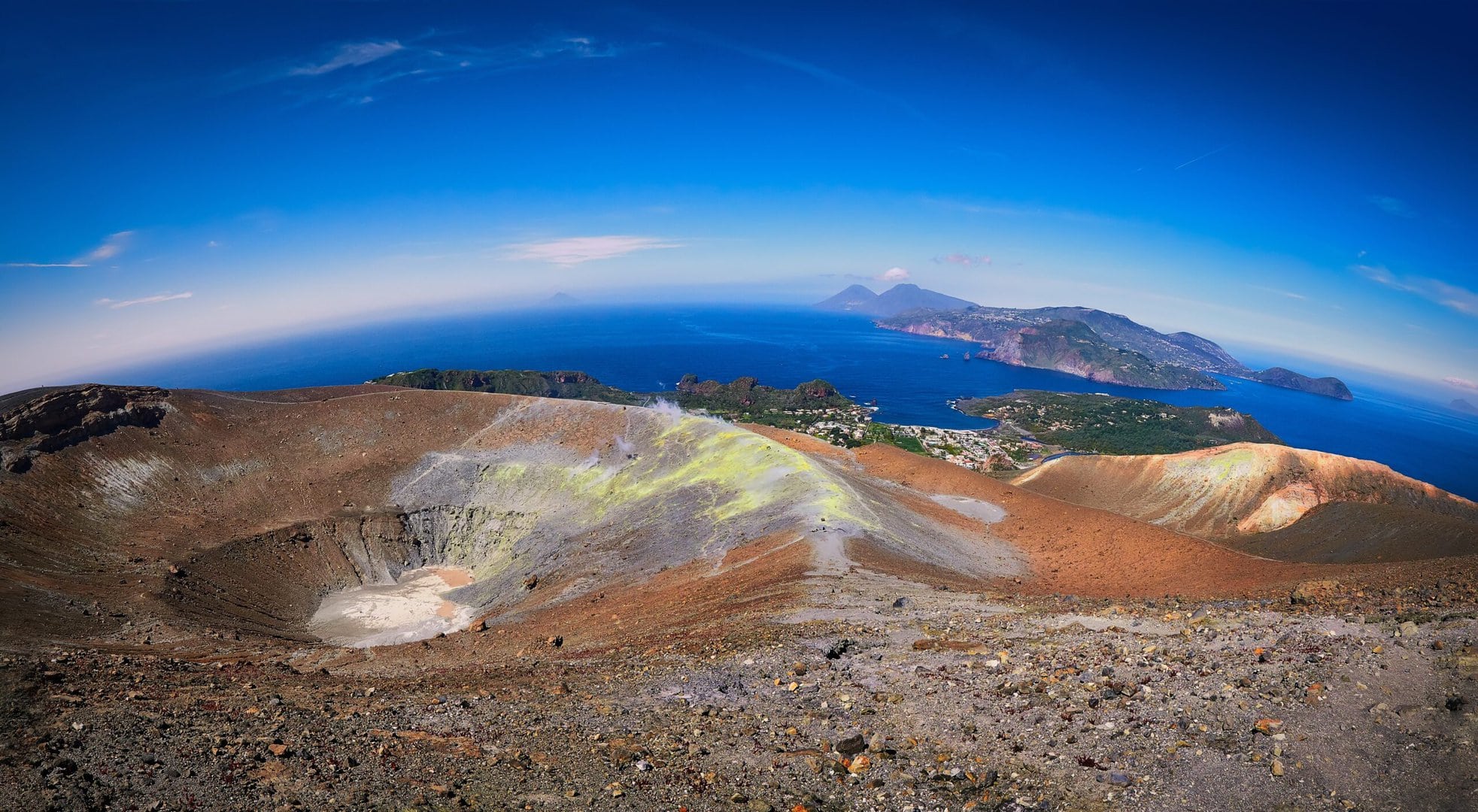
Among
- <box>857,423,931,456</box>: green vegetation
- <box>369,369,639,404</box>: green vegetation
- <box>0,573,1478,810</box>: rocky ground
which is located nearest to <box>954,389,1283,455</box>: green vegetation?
<box>857,423,931,456</box>: green vegetation

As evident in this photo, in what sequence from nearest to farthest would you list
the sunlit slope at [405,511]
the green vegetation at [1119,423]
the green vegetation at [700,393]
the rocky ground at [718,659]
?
the rocky ground at [718,659]
the sunlit slope at [405,511]
the green vegetation at [700,393]
the green vegetation at [1119,423]

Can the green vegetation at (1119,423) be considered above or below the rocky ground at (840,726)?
below

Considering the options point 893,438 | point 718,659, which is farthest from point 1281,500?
point 893,438

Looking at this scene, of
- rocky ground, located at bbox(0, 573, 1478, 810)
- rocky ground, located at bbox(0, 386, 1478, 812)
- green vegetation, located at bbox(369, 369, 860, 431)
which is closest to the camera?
rocky ground, located at bbox(0, 573, 1478, 810)

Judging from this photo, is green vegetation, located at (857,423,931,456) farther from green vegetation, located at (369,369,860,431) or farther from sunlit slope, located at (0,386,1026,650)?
sunlit slope, located at (0,386,1026,650)

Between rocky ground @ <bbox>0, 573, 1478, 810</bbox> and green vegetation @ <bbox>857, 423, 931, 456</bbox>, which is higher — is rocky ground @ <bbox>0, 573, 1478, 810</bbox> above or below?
above

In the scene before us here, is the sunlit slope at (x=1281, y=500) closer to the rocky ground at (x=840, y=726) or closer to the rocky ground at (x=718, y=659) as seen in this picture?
the rocky ground at (x=718, y=659)

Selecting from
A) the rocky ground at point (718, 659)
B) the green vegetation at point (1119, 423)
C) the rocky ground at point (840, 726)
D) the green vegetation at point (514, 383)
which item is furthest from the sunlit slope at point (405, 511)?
the green vegetation at point (1119, 423)
